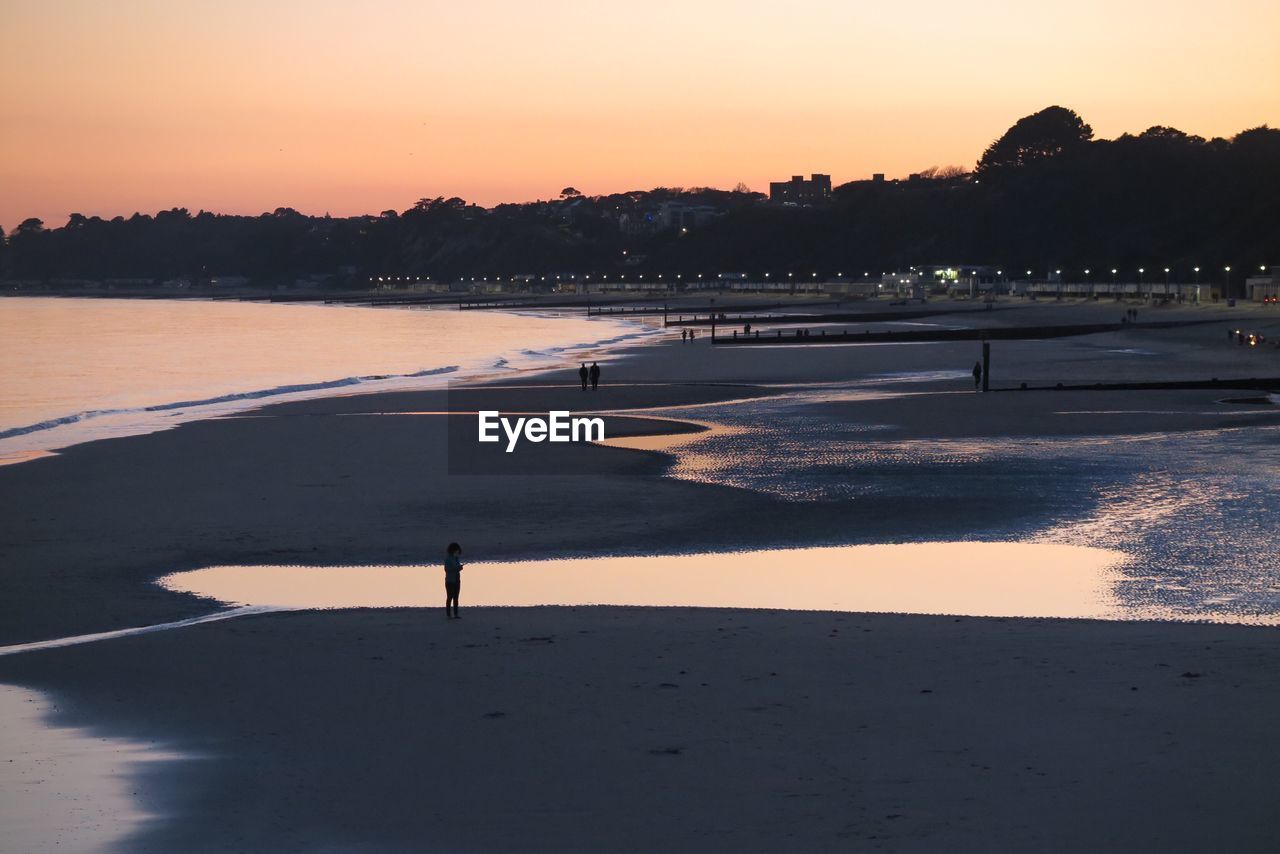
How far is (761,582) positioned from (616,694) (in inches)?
234

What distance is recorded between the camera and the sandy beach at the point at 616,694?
8.95m

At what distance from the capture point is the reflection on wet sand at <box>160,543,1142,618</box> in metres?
16.4

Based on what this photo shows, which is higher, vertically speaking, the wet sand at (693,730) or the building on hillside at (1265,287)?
the building on hillside at (1265,287)

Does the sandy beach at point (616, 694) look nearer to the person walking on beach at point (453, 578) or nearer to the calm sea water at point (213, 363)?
the person walking on beach at point (453, 578)

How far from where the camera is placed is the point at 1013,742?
33.9 ft

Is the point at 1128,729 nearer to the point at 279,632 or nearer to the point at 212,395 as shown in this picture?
the point at 279,632

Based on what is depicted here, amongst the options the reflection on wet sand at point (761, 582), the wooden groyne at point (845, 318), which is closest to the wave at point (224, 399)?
the reflection on wet sand at point (761, 582)

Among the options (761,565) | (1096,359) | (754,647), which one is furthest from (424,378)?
(754,647)
